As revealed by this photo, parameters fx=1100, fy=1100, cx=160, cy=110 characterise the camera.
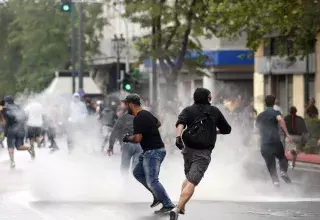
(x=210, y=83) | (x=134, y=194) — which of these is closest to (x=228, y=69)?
(x=210, y=83)

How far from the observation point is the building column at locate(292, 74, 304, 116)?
42891mm

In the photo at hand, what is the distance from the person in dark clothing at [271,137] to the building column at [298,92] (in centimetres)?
2501

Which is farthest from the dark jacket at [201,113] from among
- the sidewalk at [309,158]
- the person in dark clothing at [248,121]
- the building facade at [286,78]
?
the building facade at [286,78]

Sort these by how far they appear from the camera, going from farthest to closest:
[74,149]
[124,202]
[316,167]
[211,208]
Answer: [74,149] < [316,167] < [124,202] < [211,208]

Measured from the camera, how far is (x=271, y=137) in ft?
58.3

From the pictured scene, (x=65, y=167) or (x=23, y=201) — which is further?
(x=65, y=167)

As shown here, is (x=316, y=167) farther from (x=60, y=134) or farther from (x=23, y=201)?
(x=60, y=134)

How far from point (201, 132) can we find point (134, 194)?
13.4 feet

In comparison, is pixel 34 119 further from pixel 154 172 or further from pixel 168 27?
pixel 154 172

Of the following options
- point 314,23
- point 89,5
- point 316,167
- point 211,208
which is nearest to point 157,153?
point 211,208

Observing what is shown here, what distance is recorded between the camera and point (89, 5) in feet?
201

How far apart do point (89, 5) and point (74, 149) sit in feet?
112

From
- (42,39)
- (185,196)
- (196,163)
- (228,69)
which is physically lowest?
(228,69)

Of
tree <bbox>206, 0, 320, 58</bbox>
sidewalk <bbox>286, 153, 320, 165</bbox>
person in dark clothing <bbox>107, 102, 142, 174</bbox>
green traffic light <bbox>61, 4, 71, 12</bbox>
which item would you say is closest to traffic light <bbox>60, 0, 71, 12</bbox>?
green traffic light <bbox>61, 4, 71, 12</bbox>
